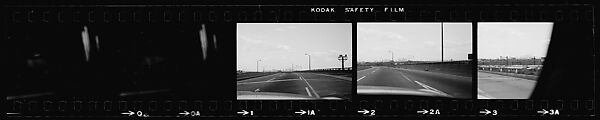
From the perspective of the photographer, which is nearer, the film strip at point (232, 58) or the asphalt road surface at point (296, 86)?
the film strip at point (232, 58)

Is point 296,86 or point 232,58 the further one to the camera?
point 296,86

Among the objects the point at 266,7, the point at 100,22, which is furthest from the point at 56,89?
the point at 266,7

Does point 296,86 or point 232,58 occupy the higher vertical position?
point 232,58

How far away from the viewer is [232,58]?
387cm

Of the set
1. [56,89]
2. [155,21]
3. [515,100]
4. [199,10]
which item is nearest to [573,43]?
[515,100]

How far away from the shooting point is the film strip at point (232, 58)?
397 cm

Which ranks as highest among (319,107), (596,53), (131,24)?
(131,24)

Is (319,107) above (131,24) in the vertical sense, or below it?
below

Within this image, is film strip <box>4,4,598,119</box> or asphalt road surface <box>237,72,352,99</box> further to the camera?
asphalt road surface <box>237,72,352,99</box>

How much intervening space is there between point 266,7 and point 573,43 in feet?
11.4

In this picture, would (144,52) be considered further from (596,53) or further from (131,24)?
(596,53)

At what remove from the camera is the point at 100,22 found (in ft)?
13.1

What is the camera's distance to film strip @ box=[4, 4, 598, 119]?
13.0ft

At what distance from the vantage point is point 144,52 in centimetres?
394
